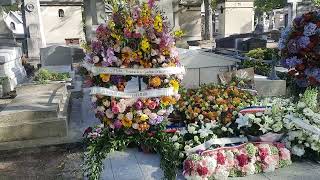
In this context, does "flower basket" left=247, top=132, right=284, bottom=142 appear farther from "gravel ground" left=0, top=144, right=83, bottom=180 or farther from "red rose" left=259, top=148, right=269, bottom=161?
"gravel ground" left=0, top=144, right=83, bottom=180

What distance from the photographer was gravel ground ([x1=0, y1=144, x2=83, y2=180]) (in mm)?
5355

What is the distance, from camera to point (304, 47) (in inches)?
236

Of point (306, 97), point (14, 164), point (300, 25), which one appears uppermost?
point (300, 25)

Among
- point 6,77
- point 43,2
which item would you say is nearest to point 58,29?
point 43,2

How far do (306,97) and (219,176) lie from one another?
1.95 metres

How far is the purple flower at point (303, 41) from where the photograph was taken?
5938 mm

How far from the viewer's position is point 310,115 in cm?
535

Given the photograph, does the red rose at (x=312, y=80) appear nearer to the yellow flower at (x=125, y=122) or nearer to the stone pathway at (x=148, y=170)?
the stone pathway at (x=148, y=170)

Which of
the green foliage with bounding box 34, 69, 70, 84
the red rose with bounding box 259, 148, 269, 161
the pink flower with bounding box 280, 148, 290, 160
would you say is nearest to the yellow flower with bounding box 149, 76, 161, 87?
the red rose with bounding box 259, 148, 269, 161

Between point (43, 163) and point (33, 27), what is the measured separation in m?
16.7

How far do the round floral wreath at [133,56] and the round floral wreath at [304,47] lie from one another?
2877 millimetres

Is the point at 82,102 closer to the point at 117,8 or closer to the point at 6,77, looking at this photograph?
the point at 6,77

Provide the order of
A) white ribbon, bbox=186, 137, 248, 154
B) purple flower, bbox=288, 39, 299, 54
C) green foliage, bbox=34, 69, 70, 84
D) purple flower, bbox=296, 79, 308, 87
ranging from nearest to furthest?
1. white ribbon, bbox=186, 137, 248, 154
2. purple flower, bbox=288, 39, 299, 54
3. purple flower, bbox=296, 79, 308, 87
4. green foliage, bbox=34, 69, 70, 84

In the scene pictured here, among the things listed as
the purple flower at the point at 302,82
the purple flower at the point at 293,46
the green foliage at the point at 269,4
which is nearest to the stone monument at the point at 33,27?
the purple flower at the point at 302,82
